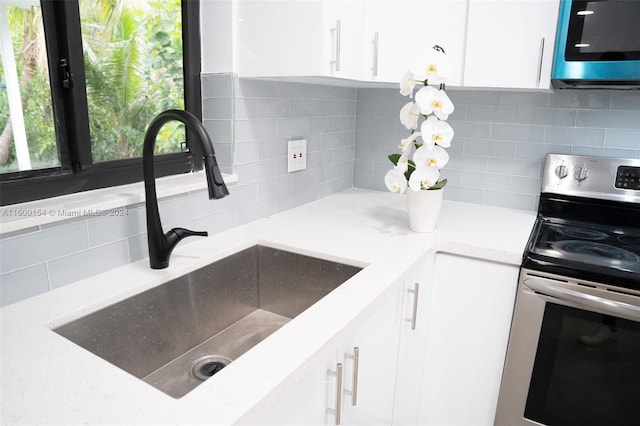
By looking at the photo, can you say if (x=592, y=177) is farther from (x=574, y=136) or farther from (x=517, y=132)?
(x=517, y=132)

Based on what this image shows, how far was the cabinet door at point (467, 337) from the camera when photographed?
4.75 feet

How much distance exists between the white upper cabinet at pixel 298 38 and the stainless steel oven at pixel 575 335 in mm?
860

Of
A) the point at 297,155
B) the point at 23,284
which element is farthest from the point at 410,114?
the point at 23,284

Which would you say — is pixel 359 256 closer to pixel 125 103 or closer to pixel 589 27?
pixel 125 103

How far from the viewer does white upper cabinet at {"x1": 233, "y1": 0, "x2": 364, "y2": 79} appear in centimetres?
128

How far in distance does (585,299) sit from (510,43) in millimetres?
867

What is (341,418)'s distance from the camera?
3.27 ft

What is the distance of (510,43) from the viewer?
1.50m

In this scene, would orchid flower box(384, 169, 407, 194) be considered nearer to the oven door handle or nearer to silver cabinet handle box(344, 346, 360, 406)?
the oven door handle

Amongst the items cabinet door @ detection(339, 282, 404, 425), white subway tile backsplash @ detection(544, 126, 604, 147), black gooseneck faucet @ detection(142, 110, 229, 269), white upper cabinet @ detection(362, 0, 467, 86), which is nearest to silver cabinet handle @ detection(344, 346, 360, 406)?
cabinet door @ detection(339, 282, 404, 425)

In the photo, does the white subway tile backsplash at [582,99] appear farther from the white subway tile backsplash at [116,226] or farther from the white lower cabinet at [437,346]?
the white subway tile backsplash at [116,226]

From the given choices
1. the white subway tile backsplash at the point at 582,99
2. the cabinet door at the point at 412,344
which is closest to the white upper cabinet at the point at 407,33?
the white subway tile backsplash at the point at 582,99

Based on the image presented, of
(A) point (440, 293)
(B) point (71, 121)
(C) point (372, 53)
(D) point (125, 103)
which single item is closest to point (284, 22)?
(C) point (372, 53)

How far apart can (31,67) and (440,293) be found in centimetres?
137
